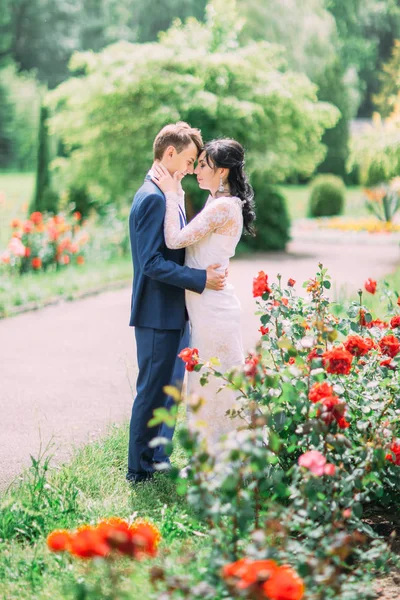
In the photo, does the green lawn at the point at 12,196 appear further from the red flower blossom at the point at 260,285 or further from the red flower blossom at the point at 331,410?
the red flower blossom at the point at 331,410

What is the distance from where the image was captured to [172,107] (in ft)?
41.8

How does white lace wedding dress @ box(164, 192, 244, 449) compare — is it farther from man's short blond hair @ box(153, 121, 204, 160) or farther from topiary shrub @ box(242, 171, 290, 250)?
topiary shrub @ box(242, 171, 290, 250)

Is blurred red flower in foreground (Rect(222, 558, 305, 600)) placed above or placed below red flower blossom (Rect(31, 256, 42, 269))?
below

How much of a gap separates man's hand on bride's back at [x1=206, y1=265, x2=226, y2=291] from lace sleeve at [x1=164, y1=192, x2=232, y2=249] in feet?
0.51

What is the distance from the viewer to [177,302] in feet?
12.7

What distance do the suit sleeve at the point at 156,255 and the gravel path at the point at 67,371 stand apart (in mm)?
1189

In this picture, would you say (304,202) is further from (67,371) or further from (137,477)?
(137,477)

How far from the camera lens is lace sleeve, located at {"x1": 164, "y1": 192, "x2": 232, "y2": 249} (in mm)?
3713

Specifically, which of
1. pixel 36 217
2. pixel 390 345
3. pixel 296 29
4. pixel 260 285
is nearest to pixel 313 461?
pixel 390 345

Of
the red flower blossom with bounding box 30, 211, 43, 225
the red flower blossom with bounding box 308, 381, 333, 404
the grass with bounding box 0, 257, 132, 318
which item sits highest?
the red flower blossom with bounding box 30, 211, 43, 225

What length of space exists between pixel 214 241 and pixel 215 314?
13.5 inches

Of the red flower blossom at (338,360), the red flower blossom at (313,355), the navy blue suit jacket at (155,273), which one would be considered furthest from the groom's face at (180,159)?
the red flower blossom at (338,360)

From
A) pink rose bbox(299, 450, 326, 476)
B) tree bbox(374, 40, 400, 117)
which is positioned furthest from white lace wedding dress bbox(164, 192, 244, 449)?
tree bbox(374, 40, 400, 117)

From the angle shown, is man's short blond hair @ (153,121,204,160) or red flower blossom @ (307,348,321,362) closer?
red flower blossom @ (307,348,321,362)
